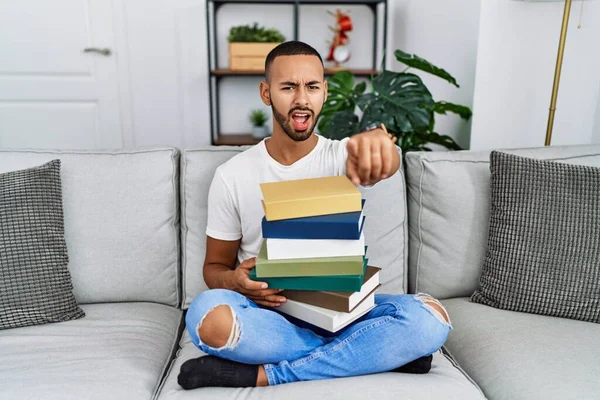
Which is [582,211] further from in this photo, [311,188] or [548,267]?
[311,188]

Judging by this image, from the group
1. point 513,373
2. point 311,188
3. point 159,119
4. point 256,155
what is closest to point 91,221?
point 256,155

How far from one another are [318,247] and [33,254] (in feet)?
2.52

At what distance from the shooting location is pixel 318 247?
1.10 metres

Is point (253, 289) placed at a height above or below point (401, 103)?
below

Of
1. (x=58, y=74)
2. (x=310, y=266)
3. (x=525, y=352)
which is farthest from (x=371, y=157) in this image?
(x=58, y=74)

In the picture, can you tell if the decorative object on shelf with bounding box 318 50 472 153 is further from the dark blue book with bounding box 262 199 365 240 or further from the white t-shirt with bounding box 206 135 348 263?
the dark blue book with bounding box 262 199 365 240

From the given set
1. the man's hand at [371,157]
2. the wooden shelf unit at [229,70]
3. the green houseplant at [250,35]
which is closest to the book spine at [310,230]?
the man's hand at [371,157]

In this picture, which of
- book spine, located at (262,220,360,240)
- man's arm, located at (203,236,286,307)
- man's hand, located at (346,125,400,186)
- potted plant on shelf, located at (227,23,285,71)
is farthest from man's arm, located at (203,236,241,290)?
potted plant on shelf, located at (227,23,285,71)

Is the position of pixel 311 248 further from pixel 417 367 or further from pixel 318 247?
pixel 417 367

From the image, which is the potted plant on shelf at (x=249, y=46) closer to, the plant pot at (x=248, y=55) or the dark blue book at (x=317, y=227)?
the plant pot at (x=248, y=55)

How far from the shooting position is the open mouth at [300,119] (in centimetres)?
131

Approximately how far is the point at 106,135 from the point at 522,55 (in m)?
2.68

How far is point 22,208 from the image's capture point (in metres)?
1.35

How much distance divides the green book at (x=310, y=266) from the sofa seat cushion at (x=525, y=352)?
0.42 metres
